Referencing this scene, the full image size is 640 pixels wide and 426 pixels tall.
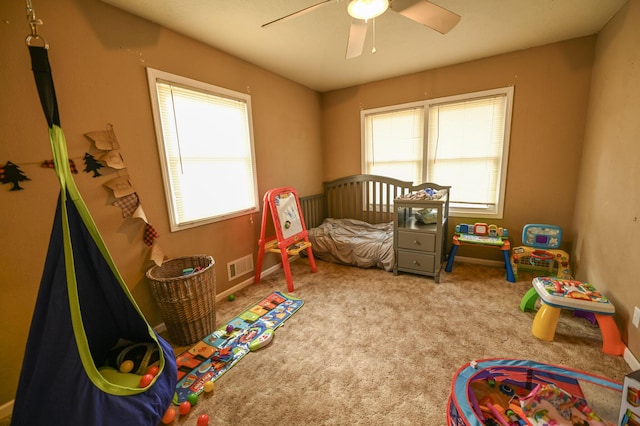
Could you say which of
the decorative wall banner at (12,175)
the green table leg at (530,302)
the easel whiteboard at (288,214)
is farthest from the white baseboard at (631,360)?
the decorative wall banner at (12,175)

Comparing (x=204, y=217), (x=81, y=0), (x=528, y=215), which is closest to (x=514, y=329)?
(x=528, y=215)

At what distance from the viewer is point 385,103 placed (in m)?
3.57

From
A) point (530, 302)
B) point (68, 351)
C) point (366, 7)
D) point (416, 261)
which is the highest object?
point (366, 7)

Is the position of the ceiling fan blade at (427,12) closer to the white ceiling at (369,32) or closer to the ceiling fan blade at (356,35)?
the ceiling fan blade at (356,35)

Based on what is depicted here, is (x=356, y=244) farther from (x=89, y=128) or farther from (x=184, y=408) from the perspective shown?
(x=89, y=128)

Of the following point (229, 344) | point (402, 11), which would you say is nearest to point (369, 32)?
point (402, 11)

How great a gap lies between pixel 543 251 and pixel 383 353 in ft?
6.87

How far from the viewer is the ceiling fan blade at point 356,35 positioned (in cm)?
157

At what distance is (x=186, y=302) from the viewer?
183cm

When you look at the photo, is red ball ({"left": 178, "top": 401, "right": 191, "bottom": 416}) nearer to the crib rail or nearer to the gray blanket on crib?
the gray blanket on crib

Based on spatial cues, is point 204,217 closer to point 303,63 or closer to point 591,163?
point 303,63

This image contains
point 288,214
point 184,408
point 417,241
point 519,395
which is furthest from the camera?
point 288,214

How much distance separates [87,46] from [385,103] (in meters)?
3.14

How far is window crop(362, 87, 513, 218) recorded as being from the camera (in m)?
3.02
